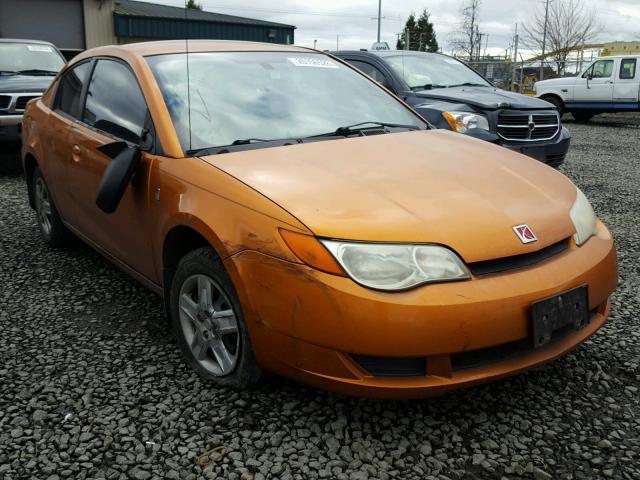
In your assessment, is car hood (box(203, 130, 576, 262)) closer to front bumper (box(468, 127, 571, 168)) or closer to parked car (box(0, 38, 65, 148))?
front bumper (box(468, 127, 571, 168))

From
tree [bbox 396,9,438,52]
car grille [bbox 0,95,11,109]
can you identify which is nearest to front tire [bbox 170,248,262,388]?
car grille [bbox 0,95,11,109]

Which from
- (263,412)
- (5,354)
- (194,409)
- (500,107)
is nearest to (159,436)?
(194,409)

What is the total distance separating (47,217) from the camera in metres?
4.70

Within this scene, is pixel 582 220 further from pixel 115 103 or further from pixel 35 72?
pixel 35 72

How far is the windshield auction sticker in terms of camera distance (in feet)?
11.7

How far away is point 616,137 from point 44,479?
14.0m

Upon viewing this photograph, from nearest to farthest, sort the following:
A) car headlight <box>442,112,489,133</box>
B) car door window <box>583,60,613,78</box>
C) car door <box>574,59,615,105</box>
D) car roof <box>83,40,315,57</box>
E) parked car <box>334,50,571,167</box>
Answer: car roof <box>83,40,315,57</box>, car headlight <box>442,112,489,133</box>, parked car <box>334,50,571,167</box>, car door <box>574,59,615,105</box>, car door window <box>583,60,613,78</box>

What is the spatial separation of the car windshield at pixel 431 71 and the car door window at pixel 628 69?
10245mm

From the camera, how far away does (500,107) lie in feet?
22.4

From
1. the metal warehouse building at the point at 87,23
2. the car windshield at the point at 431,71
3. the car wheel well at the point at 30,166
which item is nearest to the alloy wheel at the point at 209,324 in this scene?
the car wheel well at the point at 30,166

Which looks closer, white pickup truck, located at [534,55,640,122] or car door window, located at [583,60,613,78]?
white pickup truck, located at [534,55,640,122]

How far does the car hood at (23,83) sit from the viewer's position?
7.83 m

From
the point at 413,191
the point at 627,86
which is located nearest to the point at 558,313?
the point at 413,191

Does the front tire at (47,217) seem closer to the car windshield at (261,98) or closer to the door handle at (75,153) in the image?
the door handle at (75,153)
